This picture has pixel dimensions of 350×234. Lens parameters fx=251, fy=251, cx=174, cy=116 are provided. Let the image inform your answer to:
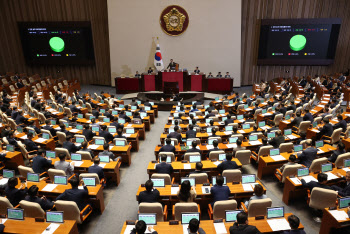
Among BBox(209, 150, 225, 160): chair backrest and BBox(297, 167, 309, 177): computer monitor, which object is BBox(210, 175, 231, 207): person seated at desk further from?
BBox(297, 167, 309, 177): computer monitor

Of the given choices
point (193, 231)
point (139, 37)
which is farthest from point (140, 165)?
point (139, 37)

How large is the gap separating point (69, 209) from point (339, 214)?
4.83 meters

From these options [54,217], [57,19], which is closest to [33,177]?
[54,217]

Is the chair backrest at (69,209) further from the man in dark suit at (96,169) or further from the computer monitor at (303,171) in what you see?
the computer monitor at (303,171)

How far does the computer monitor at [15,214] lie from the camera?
4.38 meters

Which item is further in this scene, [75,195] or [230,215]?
[75,195]

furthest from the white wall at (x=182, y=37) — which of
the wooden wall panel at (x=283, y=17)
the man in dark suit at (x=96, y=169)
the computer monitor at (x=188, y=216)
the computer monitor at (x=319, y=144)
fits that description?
the computer monitor at (x=188, y=216)

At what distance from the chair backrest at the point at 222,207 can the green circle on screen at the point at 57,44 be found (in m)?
18.1

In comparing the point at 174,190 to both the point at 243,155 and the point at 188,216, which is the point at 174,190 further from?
the point at 243,155

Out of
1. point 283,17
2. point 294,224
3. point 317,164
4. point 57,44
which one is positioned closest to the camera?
point 294,224

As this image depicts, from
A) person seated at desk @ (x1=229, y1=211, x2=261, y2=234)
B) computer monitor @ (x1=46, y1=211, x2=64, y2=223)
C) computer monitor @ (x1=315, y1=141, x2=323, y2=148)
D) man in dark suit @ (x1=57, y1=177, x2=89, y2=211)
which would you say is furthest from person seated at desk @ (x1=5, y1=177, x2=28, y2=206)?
computer monitor @ (x1=315, y1=141, x2=323, y2=148)

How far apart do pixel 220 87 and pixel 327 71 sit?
8.89 meters

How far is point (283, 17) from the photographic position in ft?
57.6

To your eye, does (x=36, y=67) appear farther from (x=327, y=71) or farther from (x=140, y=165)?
(x=327, y=71)
